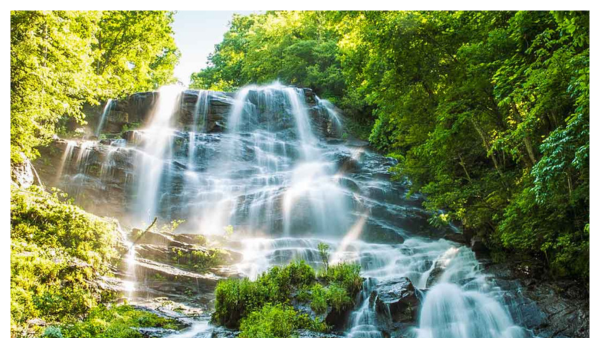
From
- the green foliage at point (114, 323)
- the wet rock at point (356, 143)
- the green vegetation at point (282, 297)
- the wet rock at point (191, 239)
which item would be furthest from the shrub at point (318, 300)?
the wet rock at point (356, 143)

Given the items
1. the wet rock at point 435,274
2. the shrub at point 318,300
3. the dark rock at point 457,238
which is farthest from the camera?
the dark rock at point 457,238

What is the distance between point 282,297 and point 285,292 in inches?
6.5

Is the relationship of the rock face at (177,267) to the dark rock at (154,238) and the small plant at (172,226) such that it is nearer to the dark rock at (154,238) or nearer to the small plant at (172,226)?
the dark rock at (154,238)

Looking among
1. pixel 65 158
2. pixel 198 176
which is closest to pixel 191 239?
pixel 198 176

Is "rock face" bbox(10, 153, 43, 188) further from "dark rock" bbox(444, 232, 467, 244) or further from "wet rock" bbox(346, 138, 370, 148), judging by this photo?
"wet rock" bbox(346, 138, 370, 148)

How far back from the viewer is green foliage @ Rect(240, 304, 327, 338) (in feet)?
18.5

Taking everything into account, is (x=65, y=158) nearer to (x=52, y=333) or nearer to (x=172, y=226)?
(x=172, y=226)

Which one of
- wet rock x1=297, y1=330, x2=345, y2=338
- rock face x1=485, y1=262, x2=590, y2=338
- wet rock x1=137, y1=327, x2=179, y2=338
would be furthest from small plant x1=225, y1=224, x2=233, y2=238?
rock face x1=485, y1=262, x2=590, y2=338

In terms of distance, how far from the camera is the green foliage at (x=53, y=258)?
563 cm

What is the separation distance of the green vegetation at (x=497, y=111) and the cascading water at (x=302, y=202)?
1430 mm

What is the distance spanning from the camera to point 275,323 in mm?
5832

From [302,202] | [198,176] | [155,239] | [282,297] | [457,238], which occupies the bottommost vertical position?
[282,297]

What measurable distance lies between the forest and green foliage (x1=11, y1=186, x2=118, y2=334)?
→ 29 mm
